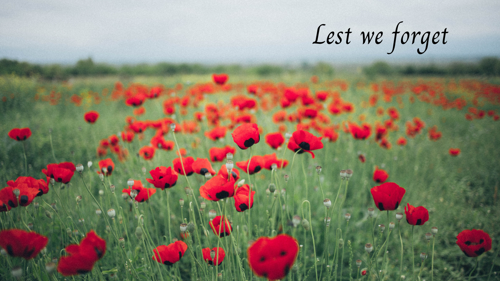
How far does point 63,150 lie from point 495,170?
663cm

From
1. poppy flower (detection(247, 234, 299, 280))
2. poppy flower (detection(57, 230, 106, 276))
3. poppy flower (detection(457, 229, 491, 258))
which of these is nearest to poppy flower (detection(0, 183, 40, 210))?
poppy flower (detection(57, 230, 106, 276))

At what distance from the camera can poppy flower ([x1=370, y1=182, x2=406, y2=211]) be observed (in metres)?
1.10

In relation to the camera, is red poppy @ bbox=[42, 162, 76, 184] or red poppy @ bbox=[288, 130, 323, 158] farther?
red poppy @ bbox=[42, 162, 76, 184]

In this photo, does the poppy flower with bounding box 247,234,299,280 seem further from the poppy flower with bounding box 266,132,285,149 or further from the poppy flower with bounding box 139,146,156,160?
the poppy flower with bounding box 139,146,156,160

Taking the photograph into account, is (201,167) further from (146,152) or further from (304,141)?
(146,152)

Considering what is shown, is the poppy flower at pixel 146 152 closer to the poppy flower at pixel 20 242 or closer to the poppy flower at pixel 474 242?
the poppy flower at pixel 20 242

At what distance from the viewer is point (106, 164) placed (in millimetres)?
1754

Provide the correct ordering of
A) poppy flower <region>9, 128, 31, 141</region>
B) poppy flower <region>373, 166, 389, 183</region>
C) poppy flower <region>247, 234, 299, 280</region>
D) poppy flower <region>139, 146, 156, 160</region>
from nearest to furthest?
1. poppy flower <region>247, 234, 299, 280</region>
2. poppy flower <region>9, 128, 31, 141</region>
3. poppy flower <region>373, 166, 389, 183</region>
4. poppy flower <region>139, 146, 156, 160</region>

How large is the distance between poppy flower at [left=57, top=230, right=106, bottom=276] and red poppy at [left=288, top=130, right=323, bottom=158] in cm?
97

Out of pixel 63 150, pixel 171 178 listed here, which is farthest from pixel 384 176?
pixel 63 150

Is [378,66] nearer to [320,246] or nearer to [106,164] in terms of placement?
[320,246]

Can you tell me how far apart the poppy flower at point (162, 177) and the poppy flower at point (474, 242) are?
1.51 meters

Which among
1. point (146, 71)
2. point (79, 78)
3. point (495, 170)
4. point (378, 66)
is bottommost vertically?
point (495, 170)

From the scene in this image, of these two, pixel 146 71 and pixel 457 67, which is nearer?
pixel 457 67
